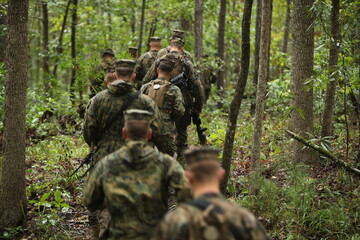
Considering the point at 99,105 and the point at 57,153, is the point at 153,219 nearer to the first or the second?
the point at 99,105

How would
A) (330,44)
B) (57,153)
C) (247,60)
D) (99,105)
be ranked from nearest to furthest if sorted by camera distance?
1. (99,105)
2. (247,60)
3. (330,44)
4. (57,153)

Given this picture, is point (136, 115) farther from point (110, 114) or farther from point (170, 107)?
point (170, 107)

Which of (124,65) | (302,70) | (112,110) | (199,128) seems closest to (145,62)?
(199,128)

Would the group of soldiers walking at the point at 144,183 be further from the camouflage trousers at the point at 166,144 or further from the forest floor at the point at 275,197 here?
the forest floor at the point at 275,197

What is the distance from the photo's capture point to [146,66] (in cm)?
1020

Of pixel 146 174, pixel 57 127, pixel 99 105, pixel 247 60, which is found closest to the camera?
pixel 146 174

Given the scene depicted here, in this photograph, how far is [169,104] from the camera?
7.52 metres

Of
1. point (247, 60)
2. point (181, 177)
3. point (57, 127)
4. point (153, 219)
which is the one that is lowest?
point (57, 127)

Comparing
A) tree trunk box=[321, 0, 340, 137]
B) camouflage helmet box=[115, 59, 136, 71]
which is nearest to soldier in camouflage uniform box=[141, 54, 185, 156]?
camouflage helmet box=[115, 59, 136, 71]

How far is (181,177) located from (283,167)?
5.56 m

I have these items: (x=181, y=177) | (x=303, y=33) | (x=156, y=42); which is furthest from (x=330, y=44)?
(x=181, y=177)

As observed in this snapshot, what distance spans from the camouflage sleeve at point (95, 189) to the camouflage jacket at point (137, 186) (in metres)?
0.03

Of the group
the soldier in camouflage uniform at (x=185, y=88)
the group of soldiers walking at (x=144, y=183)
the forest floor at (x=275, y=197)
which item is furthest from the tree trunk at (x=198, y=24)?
the group of soldiers walking at (x=144, y=183)

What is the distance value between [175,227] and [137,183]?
0.96m
